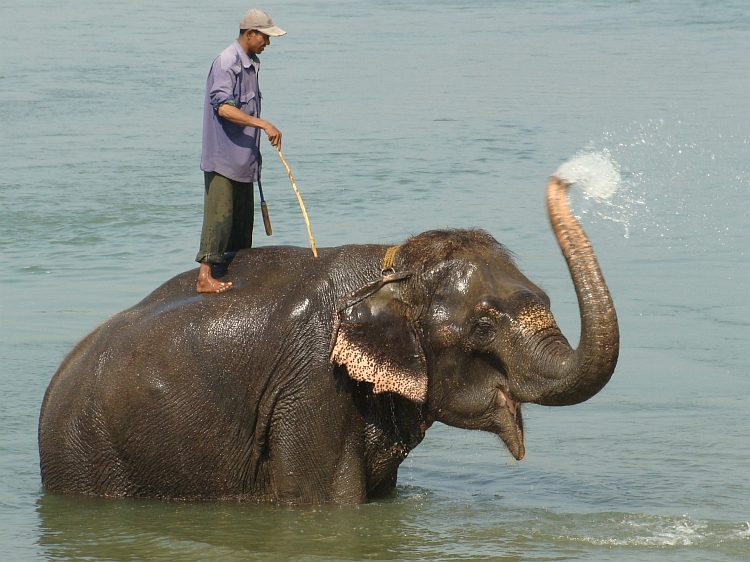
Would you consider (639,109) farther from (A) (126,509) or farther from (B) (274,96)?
(A) (126,509)

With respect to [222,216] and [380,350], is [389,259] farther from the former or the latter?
[222,216]

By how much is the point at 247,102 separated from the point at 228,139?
24 cm

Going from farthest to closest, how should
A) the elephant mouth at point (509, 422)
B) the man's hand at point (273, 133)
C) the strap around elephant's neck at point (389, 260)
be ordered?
1. the man's hand at point (273, 133)
2. the strap around elephant's neck at point (389, 260)
3. the elephant mouth at point (509, 422)

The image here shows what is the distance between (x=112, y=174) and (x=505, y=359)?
11.9 meters

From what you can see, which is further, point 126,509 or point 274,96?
point 274,96

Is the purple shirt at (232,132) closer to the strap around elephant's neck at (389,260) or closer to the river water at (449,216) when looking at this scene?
the strap around elephant's neck at (389,260)

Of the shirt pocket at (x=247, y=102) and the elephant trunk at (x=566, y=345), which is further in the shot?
the shirt pocket at (x=247, y=102)

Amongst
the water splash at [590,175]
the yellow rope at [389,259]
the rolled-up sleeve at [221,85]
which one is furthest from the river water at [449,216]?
the rolled-up sleeve at [221,85]

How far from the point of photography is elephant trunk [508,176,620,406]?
5.93 m

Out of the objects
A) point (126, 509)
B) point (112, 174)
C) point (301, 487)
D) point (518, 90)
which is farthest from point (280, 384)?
point (518, 90)

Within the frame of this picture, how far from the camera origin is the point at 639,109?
21.9 m

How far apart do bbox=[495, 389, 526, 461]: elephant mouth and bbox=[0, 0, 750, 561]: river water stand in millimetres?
617

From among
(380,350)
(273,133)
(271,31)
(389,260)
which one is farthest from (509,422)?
(271,31)

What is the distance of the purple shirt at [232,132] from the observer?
24.5 feet
